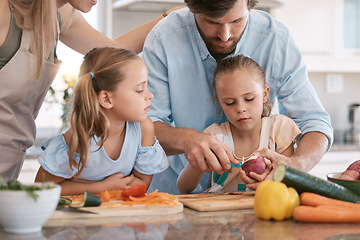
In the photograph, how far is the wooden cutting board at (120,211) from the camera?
1.24 metres

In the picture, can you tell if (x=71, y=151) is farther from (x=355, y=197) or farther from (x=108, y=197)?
(x=355, y=197)

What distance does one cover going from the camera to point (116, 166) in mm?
1703

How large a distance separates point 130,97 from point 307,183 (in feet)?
2.17

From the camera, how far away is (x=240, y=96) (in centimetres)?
191

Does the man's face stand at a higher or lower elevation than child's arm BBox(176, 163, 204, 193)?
higher

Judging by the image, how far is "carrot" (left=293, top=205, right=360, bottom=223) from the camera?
1.21 metres

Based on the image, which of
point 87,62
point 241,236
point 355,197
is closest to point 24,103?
point 87,62

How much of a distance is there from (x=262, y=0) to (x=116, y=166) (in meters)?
2.67

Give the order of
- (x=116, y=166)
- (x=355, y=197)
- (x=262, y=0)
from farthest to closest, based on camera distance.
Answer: (x=262, y=0)
(x=116, y=166)
(x=355, y=197)

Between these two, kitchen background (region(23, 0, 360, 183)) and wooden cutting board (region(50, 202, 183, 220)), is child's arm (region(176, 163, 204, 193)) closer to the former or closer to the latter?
wooden cutting board (region(50, 202, 183, 220))

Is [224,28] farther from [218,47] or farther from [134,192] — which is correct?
[134,192]

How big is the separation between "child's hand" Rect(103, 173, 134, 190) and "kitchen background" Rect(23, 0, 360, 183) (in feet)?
7.07

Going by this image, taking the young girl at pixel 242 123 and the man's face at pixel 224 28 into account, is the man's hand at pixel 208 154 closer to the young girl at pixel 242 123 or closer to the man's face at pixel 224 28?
the young girl at pixel 242 123

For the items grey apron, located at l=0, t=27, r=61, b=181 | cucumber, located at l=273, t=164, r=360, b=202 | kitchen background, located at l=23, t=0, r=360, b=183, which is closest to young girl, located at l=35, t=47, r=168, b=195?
grey apron, located at l=0, t=27, r=61, b=181
